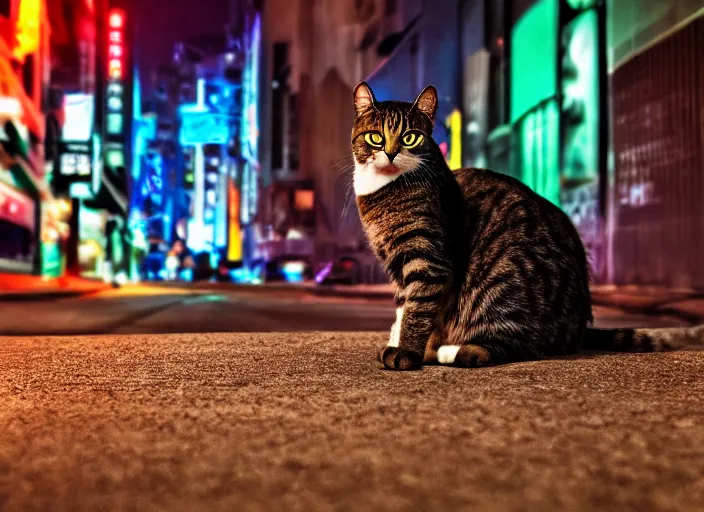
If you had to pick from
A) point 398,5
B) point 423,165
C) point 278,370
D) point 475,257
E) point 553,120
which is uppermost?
point 398,5

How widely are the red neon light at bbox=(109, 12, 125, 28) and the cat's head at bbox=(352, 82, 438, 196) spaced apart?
34953 mm

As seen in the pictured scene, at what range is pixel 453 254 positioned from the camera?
3045 millimetres

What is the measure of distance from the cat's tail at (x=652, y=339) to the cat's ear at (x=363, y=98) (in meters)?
1.88

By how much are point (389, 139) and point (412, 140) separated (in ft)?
0.42

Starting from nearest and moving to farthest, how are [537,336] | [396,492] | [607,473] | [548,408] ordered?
[396,492], [607,473], [548,408], [537,336]

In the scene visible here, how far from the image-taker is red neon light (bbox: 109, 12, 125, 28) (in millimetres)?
33781

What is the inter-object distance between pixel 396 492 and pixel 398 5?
28.5 m

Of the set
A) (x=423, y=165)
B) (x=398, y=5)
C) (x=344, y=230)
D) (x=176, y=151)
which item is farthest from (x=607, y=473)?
(x=176, y=151)

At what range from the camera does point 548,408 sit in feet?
6.33

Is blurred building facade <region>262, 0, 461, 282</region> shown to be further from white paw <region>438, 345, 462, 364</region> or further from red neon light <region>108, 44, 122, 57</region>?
white paw <region>438, 345, 462, 364</region>

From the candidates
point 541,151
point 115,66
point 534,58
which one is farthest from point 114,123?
point 541,151

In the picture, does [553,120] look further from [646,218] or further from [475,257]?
[475,257]

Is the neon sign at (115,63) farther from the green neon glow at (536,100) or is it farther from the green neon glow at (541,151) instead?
the green neon glow at (541,151)

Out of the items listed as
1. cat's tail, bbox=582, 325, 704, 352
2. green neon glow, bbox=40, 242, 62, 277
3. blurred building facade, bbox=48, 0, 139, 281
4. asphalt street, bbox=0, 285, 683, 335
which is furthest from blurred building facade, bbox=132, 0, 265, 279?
cat's tail, bbox=582, 325, 704, 352
